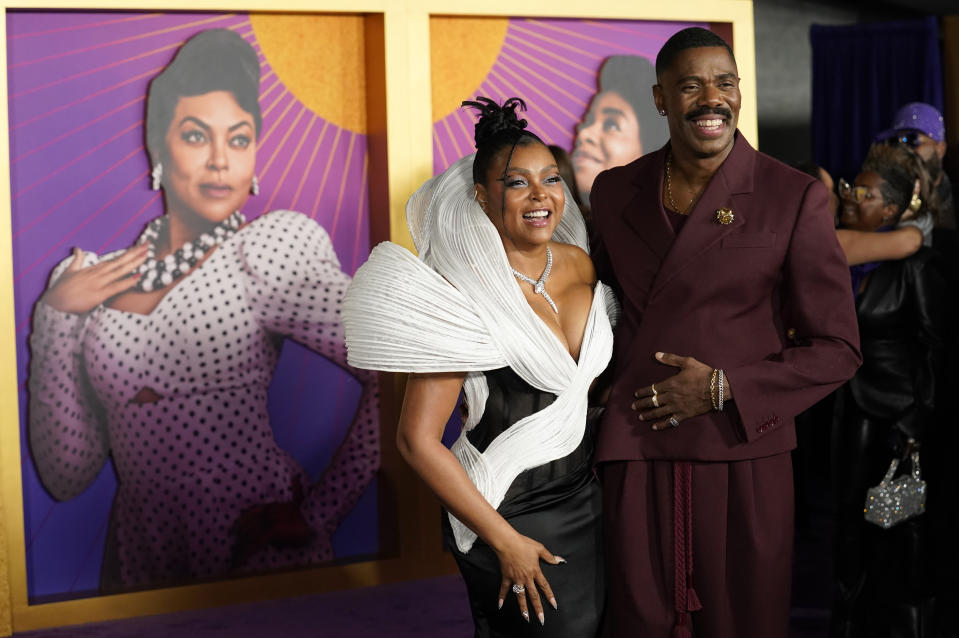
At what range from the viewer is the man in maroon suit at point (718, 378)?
7.26ft

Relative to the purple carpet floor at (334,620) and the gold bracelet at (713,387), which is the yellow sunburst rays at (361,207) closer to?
the purple carpet floor at (334,620)

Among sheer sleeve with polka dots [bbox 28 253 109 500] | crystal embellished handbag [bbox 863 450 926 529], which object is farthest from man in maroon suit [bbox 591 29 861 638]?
sheer sleeve with polka dots [bbox 28 253 109 500]

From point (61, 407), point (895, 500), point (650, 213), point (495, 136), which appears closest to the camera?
point (495, 136)

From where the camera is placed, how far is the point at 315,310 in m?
4.34

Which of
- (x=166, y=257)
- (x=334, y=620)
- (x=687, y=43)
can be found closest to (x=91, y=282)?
(x=166, y=257)

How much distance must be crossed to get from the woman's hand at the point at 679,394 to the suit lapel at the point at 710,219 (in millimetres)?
175

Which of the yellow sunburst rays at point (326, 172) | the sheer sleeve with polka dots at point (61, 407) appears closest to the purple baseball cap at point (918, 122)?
the yellow sunburst rays at point (326, 172)

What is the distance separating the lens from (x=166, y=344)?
4.13 m

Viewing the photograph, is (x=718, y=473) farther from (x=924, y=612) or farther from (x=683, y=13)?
(x=683, y=13)

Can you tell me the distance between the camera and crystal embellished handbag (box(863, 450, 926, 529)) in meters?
3.36

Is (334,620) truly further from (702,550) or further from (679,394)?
(679,394)

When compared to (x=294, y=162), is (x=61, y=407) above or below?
below

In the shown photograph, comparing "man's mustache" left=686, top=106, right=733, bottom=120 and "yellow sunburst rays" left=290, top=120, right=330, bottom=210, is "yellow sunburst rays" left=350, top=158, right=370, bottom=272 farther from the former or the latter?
"man's mustache" left=686, top=106, right=733, bottom=120

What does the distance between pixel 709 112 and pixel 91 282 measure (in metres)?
2.64
